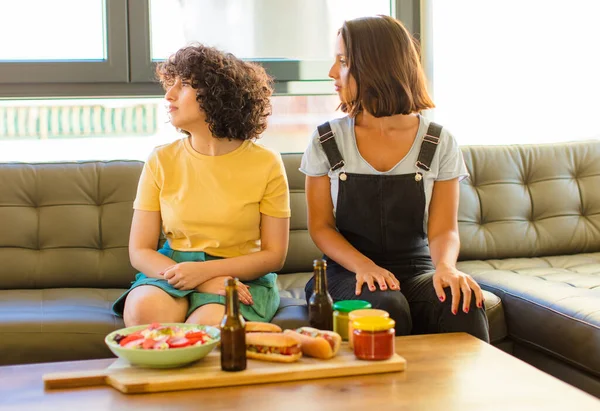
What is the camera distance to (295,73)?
332 cm

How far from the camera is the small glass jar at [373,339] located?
158 cm

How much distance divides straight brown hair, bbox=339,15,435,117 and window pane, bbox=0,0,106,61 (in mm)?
1314

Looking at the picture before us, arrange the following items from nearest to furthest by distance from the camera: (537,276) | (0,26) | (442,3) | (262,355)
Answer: (262,355)
(537,276)
(0,26)
(442,3)

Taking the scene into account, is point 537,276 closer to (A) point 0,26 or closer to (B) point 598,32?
(B) point 598,32

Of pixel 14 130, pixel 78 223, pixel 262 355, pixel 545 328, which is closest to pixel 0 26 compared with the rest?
pixel 14 130

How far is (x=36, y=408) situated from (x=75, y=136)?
6.69 ft

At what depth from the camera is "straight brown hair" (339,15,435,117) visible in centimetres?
229

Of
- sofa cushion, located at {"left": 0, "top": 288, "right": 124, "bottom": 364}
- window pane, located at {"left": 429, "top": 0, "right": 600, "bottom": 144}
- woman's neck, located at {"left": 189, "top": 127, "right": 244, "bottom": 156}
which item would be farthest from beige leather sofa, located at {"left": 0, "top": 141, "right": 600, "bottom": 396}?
woman's neck, located at {"left": 189, "top": 127, "right": 244, "bottom": 156}

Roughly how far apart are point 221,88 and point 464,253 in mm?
1223

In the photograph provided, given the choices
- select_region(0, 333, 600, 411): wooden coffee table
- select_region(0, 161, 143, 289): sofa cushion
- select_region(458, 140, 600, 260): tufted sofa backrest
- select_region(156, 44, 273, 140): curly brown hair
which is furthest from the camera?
select_region(458, 140, 600, 260): tufted sofa backrest

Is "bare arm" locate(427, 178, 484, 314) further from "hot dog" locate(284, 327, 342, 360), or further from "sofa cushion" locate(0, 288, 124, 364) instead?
"sofa cushion" locate(0, 288, 124, 364)

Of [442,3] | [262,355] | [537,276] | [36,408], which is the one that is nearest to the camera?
[36,408]

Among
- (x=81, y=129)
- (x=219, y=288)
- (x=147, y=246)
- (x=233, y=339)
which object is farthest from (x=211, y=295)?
(x=81, y=129)

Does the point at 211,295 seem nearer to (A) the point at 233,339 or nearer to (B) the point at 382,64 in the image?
(A) the point at 233,339
